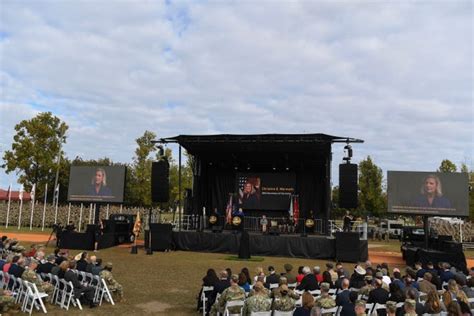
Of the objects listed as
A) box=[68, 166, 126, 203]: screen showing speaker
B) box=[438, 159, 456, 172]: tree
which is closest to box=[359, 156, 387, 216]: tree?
box=[438, 159, 456, 172]: tree

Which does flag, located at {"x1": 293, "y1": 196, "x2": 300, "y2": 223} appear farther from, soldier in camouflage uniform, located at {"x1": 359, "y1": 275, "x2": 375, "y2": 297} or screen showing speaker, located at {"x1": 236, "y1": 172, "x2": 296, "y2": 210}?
soldier in camouflage uniform, located at {"x1": 359, "y1": 275, "x2": 375, "y2": 297}

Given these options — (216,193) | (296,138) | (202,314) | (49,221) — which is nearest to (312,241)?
(296,138)

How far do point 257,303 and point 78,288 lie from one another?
4.17 meters

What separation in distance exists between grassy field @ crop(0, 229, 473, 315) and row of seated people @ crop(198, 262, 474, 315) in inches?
46.8

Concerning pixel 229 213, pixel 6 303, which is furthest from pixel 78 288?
pixel 229 213

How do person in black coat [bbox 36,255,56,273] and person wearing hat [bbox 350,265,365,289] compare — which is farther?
person in black coat [bbox 36,255,56,273]

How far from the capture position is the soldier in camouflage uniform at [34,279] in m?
7.99

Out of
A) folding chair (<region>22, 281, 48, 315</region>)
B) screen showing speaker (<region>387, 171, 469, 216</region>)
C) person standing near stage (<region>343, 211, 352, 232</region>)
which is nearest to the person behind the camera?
folding chair (<region>22, 281, 48, 315</region>)

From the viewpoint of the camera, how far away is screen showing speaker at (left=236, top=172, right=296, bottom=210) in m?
22.6

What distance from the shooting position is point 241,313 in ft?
22.2

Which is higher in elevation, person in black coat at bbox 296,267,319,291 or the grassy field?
person in black coat at bbox 296,267,319,291

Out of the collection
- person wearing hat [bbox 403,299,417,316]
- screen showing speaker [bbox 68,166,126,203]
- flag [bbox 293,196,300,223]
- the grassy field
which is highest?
screen showing speaker [bbox 68,166,126,203]

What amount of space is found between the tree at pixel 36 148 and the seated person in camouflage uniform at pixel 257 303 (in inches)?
1281

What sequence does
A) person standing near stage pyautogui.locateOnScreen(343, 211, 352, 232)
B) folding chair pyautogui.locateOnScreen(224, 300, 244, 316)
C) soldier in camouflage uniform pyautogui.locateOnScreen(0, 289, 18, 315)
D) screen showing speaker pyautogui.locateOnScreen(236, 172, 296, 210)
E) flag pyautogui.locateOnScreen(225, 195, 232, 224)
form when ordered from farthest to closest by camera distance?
screen showing speaker pyautogui.locateOnScreen(236, 172, 296, 210) < flag pyautogui.locateOnScreen(225, 195, 232, 224) < person standing near stage pyautogui.locateOnScreen(343, 211, 352, 232) < folding chair pyautogui.locateOnScreen(224, 300, 244, 316) < soldier in camouflage uniform pyautogui.locateOnScreen(0, 289, 18, 315)
